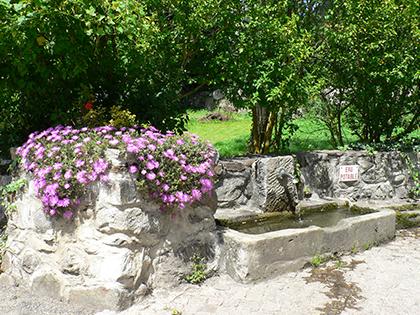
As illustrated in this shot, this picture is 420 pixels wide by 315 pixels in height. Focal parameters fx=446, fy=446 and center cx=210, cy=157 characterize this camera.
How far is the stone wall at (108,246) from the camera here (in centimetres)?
326

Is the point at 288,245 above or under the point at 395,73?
under

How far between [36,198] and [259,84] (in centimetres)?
315

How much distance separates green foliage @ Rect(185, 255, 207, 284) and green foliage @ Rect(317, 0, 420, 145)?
3.25 metres

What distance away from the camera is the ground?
3.31 metres

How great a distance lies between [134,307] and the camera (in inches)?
131

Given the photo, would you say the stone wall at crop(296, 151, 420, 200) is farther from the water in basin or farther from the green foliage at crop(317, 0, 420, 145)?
the green foliage at crop(317, 0, 420, 145)

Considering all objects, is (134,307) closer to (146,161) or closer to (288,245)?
(146,161)

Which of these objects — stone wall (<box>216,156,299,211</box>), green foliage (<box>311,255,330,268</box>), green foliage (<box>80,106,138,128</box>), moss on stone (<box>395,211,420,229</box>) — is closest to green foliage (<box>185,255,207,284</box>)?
green foliage (<box>311,255,330,268</box>)

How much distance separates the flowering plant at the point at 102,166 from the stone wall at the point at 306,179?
51 cm

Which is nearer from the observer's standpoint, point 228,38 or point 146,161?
point 146,161

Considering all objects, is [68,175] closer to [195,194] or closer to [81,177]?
[81,177]

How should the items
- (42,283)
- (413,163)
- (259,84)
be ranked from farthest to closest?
(413,163), (259,84), (42,283)

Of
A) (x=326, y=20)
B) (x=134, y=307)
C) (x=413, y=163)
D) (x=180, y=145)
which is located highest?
(x=326, y=20)

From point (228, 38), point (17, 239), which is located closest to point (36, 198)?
point (17, 239)
